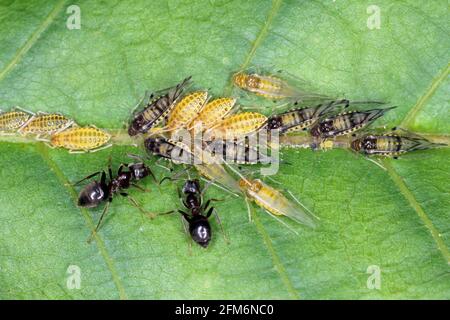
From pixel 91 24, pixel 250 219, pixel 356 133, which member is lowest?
pixel 250 219

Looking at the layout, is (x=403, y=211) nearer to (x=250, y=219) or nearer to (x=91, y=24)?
(x=250, y=219)

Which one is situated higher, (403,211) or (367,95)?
(367,95)

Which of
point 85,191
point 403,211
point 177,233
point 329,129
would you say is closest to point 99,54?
point 85,191

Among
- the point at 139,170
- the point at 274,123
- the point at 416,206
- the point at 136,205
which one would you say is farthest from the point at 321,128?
the point at 136,205

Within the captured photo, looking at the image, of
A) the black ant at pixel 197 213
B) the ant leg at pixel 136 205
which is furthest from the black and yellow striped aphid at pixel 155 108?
the black ant at pixel 197 213

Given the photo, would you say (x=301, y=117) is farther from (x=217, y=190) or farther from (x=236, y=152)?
(x=217, y=190)

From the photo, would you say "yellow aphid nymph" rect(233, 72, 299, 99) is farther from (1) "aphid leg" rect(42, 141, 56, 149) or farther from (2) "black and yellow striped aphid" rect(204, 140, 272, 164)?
(1) "aphid leg" rect(42, 141, 56, 149)
